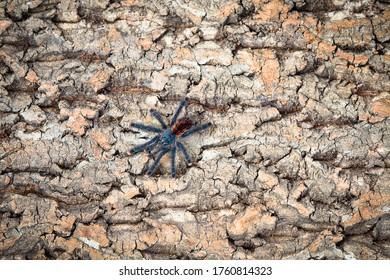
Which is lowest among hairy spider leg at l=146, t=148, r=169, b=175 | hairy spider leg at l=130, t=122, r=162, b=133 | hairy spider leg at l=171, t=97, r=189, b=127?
hairy spider leg at l=146, t=148, r=169, b=175

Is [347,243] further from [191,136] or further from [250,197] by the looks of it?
[191,136]

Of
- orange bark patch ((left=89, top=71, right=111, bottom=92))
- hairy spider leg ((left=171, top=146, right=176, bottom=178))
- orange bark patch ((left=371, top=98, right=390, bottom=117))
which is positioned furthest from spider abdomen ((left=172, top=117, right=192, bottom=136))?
orange bark patch ((left=371, top=98, right=390, bottom=117))

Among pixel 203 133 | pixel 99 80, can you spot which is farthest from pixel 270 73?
pixel 99 80

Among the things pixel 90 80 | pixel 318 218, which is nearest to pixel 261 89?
pixel 318 218

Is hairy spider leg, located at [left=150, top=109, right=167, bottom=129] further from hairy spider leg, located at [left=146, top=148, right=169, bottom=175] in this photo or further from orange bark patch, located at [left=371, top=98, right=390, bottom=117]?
orange bark patch, located at [left=371, top=98, right=390, bottom=117]

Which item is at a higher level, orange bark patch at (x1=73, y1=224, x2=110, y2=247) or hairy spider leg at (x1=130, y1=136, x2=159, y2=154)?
hairy spider leg at (x1=130, y1=136, x2=159, y2=154)

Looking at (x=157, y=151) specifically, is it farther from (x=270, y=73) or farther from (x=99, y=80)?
(x=270, y=73)
